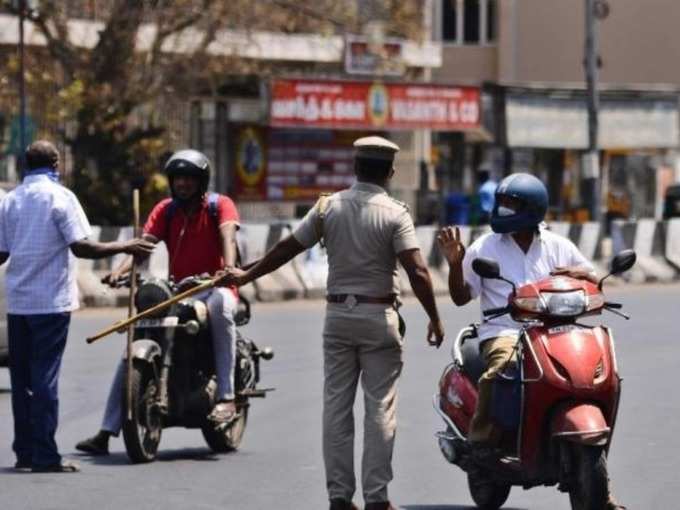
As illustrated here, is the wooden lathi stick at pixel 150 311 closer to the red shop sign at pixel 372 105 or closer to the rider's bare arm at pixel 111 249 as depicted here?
the rider's bare arm at pixel 111 249

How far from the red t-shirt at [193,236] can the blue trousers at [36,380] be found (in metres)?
0.85

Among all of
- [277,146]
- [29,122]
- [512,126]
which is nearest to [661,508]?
[29,122]

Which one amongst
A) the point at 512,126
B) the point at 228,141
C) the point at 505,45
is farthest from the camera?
the point at 505,45

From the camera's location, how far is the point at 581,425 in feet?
27.2

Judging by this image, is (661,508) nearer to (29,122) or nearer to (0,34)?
(29,122)

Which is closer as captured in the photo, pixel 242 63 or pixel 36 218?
pixel 36 218

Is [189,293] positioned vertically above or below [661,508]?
above

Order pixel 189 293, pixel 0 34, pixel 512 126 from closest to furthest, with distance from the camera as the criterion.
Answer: pixel 189 293 → pixel 0 34 → pixel 512 126

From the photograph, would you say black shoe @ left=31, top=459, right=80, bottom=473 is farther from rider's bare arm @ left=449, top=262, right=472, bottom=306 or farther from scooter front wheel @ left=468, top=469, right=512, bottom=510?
rider's bare arm @ left=449, top=262, right=472, bottom=306

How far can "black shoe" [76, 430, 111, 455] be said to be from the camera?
38.1 ft

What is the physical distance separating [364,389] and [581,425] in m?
1.22

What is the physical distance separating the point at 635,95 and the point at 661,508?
1476 inches

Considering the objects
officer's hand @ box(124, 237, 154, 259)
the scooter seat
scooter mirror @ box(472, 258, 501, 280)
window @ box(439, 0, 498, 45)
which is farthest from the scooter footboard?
window @ box(439, 0, 498, 45)

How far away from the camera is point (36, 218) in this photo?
11.0 meters
